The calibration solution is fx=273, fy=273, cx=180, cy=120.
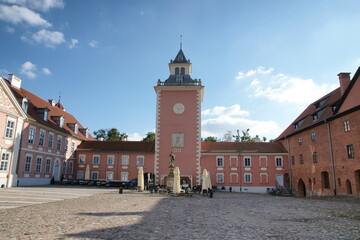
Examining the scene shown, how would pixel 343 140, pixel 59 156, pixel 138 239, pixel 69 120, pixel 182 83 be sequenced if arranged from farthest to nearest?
pixel 69 120 → pixel 182 83 → pixel 59 156 → pixel 343 140 → pixel 138 239

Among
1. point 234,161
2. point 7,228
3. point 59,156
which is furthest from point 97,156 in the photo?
point 7,228

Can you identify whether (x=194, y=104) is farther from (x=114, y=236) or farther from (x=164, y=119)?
(x=114, y=236)

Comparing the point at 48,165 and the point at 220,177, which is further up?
the point at 48,165

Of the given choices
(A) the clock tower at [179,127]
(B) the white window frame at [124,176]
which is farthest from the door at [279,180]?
(B) the white window frame at [124,176]

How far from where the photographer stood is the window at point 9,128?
82.1ft

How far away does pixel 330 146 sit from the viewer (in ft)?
82.1

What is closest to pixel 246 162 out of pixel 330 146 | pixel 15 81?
pixel 330 146

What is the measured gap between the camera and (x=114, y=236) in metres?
6.80

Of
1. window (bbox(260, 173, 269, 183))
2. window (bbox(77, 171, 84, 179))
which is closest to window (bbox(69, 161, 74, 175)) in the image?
window (bbox(77, 171, 84, 179))

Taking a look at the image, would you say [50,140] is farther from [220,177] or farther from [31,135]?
[220,177]

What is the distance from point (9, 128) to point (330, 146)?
29.6 metres

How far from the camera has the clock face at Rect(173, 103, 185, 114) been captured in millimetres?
35500

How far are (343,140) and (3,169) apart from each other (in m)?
29.6

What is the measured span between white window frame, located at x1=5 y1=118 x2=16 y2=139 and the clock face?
1807cm
